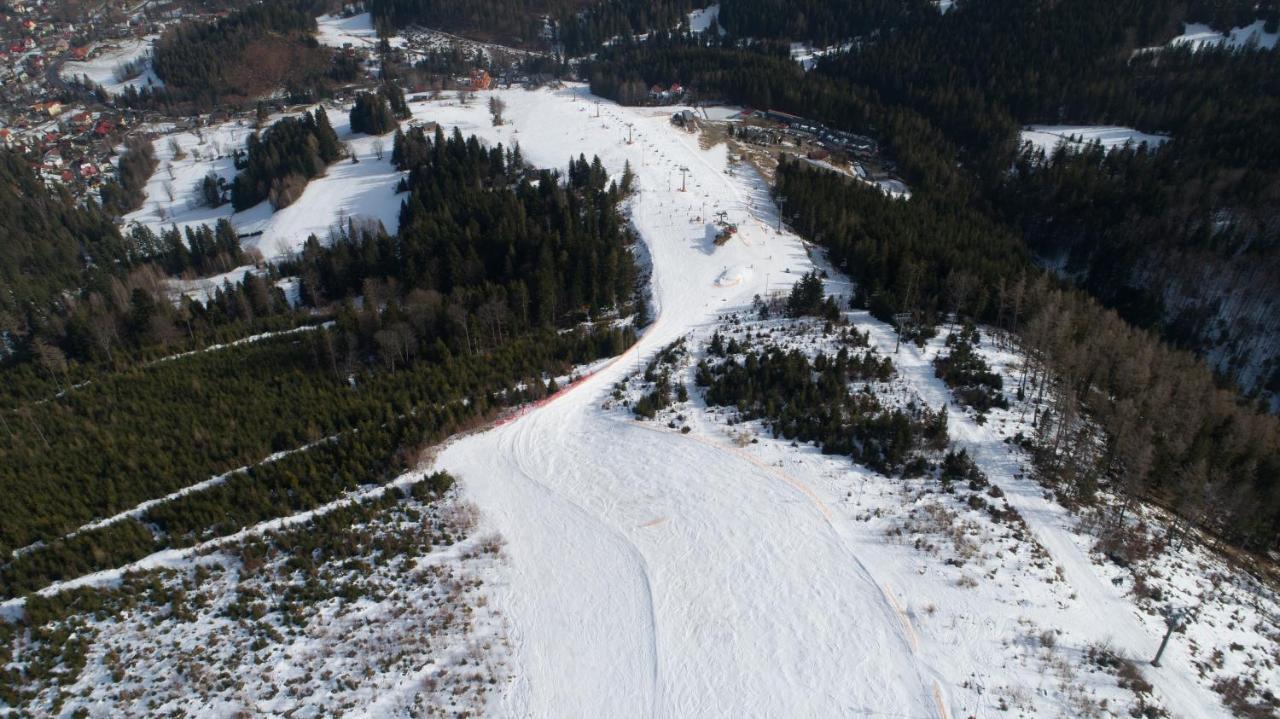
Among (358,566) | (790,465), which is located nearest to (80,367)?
(358,566)

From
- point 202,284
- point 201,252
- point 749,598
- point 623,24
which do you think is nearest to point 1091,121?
point 749,598

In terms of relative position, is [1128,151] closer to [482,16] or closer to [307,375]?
[307,375]

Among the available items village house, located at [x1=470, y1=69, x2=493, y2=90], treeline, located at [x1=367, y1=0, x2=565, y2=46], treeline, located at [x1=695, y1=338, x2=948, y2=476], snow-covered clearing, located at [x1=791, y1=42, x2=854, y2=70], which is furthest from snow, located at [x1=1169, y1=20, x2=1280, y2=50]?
treeline, located at [x1=367, y1=0, x2=565, y2=46]

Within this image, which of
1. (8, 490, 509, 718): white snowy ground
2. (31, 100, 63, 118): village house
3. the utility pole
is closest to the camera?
the utility pole

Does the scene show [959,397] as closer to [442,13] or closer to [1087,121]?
[1087,121]

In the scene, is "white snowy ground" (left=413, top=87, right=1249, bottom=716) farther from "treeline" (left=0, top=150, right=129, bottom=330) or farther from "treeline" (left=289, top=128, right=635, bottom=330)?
"treeline" (left=0, top=150, right=129, bottom=330)

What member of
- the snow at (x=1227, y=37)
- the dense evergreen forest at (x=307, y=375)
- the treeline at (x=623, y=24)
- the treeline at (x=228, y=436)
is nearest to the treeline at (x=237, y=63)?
the treeline at (x=623, y=24)
